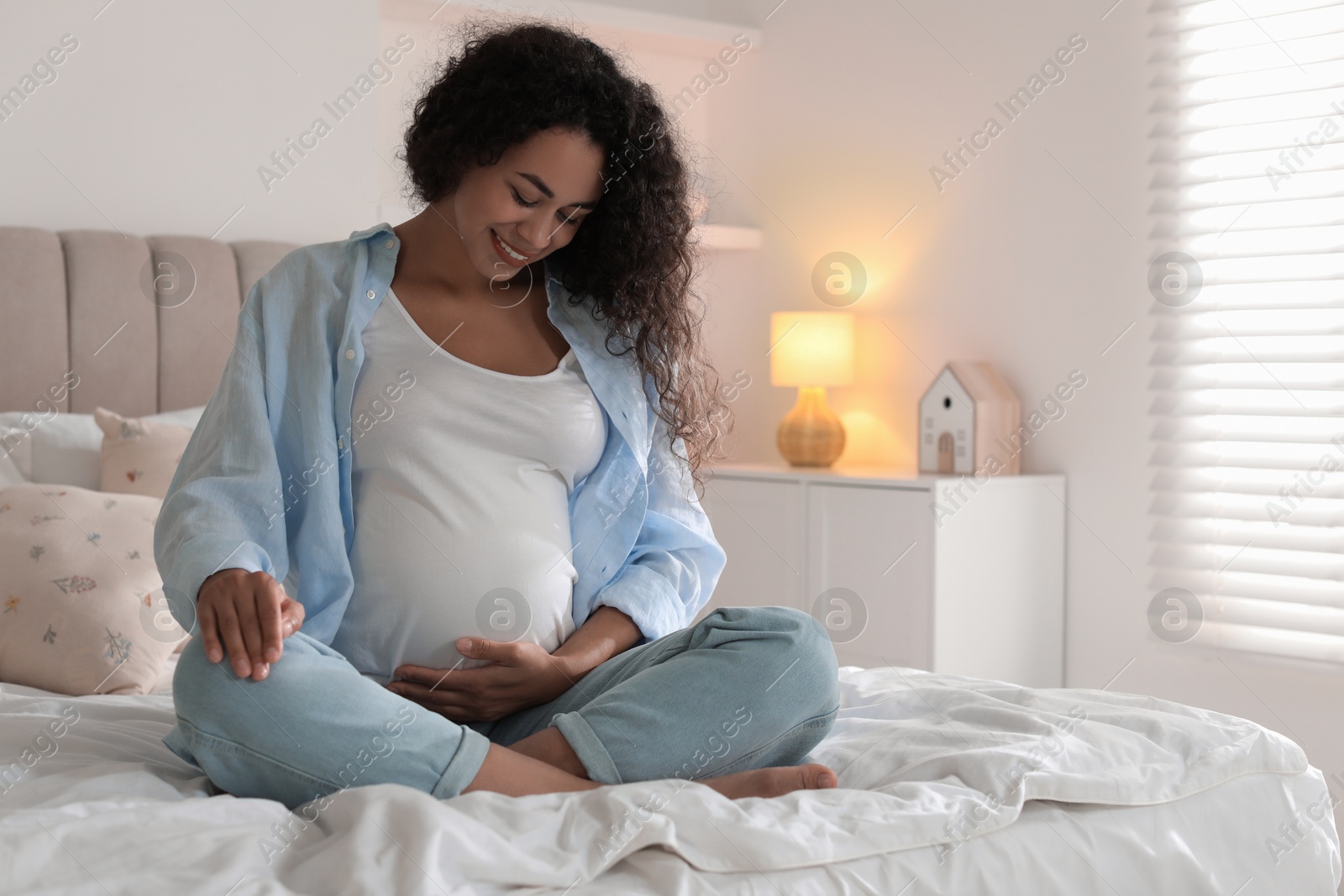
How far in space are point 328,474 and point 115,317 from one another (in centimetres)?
135

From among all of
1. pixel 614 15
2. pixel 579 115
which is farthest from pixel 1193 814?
pixel 614 15

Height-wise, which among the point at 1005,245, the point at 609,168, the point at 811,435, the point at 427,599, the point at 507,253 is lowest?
the point at 427,599

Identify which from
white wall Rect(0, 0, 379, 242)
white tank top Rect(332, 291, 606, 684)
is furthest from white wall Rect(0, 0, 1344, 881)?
white tank top Rect(332, 291, 606, 684)

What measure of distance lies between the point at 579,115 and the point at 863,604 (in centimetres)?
182

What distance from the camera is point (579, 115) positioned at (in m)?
1.41

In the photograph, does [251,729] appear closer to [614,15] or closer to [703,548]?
[703,548]

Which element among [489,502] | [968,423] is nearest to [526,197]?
[489,502]

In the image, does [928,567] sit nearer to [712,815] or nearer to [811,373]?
[811,373]

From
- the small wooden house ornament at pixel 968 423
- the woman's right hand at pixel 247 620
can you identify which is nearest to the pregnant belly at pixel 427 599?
the woman's right hand at pixel 247 620

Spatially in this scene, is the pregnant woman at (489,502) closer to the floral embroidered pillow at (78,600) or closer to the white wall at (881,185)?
the floral embroidered pillow at (78,600)

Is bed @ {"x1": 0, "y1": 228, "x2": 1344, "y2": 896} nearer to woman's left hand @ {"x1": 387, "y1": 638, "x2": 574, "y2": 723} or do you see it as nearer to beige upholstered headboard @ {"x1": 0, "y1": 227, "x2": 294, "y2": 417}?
woman's left hand @ {"x1": 387, "y1": 638, "x2": 574, "y2": 723}

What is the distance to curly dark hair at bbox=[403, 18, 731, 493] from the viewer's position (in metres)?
1.41

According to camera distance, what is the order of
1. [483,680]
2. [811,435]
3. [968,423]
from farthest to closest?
[811,435] < [968,423] < [483,680]

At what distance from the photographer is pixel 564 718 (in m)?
1.20
